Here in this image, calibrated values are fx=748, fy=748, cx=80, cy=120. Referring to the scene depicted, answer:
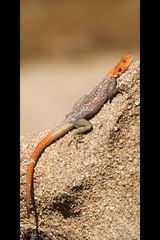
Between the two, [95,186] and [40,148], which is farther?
[40,148]

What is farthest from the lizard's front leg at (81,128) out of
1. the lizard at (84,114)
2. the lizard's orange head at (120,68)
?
the lizard's orange head at (120,68)

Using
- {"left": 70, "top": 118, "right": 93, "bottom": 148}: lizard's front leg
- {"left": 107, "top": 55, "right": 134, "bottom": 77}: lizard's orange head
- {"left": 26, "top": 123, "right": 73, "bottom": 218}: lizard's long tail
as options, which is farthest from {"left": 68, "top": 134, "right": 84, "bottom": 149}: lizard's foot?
{"left": 107, "top": 55, "right": 134, "bottom": 77}: lizard's orange head

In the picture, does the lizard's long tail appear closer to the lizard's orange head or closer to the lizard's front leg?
the lizard's front leg

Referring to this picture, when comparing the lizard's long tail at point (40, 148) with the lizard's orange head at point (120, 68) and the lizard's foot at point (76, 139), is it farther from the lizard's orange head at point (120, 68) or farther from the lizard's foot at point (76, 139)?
the lizard's orange head at point (120, 68)

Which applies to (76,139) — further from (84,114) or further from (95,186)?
(95,186)

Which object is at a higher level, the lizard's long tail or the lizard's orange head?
the lizard's orange head

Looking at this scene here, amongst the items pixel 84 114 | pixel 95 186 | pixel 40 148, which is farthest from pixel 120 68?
pixel 95 186
